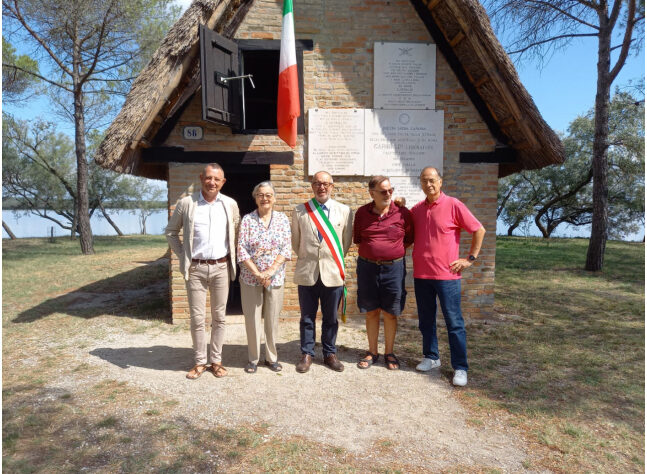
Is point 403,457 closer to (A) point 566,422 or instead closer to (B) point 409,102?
(A) point 566,422

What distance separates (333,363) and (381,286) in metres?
0.92

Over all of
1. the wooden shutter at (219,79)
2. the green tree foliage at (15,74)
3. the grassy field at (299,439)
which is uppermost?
the green tree foliage at (15,74)

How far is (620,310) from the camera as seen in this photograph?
→ 21.2ft

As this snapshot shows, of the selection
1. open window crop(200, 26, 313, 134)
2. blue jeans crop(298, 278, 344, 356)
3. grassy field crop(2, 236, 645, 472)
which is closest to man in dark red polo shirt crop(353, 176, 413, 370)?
→ blue jeans crop(298, 278, 344, 356)

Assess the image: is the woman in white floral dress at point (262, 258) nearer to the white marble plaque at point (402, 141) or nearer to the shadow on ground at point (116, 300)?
the white marble plaque at point (402, 141)

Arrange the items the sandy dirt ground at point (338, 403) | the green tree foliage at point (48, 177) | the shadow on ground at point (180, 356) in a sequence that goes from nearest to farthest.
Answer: the sandy dirt ground at point (338, 403) → the shadow on ground at point (180, 356) → the green tree foliage at point (48, 177)

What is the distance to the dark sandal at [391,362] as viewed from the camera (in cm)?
408

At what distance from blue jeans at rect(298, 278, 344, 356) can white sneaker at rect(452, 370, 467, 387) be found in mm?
1182

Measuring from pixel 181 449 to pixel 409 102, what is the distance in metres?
4.89

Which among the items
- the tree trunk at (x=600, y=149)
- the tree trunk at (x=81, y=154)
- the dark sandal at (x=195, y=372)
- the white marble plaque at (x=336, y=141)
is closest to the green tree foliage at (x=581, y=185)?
the tree trunk at (x=600, y=149)

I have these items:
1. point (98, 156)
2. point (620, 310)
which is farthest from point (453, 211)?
point (620, 310)

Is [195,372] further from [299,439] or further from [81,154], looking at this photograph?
[81,154]

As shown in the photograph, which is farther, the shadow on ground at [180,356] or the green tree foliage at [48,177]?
the green tree foliage at [48,177]

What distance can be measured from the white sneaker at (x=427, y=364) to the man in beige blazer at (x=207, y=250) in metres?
1.93
